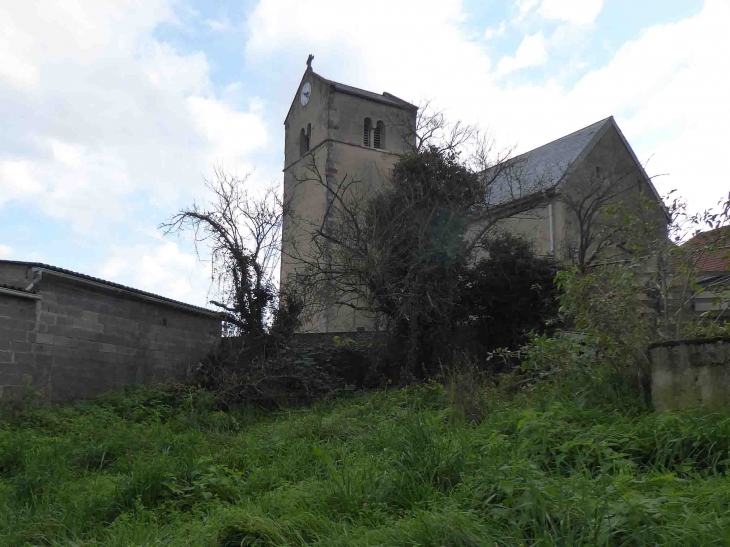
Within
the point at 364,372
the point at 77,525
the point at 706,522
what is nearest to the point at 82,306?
the point at 364,372

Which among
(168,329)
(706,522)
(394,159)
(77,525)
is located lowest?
(77,525)

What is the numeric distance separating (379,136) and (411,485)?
19706 millimetres

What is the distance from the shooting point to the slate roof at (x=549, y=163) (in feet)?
57.8

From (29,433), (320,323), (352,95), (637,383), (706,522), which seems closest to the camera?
(706,522)

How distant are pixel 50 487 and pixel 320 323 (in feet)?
40.5

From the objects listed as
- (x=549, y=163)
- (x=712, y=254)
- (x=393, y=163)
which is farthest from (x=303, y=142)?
(x=712, y=254)

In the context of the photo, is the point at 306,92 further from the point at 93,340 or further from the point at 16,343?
the point at 16,343

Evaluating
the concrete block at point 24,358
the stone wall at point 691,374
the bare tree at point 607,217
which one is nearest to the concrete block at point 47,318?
the concrete block at point 24,358

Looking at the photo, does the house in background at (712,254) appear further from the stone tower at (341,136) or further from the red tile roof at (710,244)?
the stone tower at (341,136)

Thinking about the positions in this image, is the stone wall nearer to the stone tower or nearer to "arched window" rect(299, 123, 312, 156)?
the stone tower

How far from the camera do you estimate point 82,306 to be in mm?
11883

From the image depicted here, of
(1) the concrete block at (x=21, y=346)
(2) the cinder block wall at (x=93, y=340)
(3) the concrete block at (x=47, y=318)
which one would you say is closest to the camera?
(1) the concrete block at (x=21, y=346)

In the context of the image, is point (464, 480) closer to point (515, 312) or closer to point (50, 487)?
point (50, 487)

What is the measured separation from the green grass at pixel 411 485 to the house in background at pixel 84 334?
314 cm
